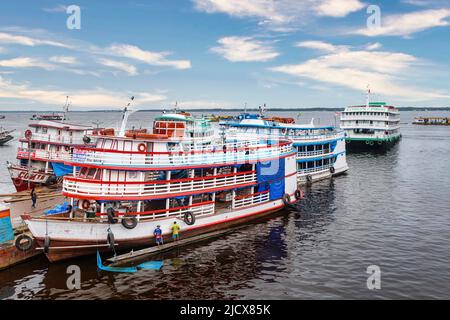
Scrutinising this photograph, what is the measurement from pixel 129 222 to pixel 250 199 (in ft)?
35.2

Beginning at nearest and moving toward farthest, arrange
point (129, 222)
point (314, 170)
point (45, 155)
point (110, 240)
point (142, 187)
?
point (110, 240), point (129, 222), point (142, 187), point (45, 155), point (314, 170)

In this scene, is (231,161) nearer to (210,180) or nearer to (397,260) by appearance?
(210,180)

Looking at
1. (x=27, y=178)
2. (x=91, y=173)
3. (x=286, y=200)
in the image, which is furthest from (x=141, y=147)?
(x=27, y=178)

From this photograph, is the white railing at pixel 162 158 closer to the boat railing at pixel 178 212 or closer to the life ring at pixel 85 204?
the life ring at pixel 85 204

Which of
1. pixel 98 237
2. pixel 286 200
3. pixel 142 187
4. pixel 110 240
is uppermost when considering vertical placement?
pixel 142 187

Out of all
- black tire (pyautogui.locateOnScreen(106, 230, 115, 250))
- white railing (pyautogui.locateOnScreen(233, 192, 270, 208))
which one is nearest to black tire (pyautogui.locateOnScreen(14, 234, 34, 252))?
black tire (pyautogui.locateOnScreen(106, 230, 115, 250))

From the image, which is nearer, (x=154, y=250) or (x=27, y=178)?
(x=154, y=250)

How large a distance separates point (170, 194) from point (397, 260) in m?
15.1

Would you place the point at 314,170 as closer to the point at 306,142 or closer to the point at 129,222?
the point at 306,142

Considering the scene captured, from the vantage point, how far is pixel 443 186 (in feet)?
145

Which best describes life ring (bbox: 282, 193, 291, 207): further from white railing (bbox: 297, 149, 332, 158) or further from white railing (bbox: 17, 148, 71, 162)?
white railing (bbox: 17, 148, 71, 162)

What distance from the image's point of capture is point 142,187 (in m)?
22.9
